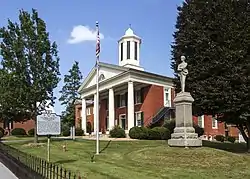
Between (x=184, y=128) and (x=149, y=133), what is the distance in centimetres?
1779

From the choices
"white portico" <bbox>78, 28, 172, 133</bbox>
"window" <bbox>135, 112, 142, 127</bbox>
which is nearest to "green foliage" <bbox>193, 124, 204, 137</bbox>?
"white portico" <bbox>78, 28, 172, 133</bbox>

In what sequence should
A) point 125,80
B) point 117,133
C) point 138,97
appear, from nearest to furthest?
point 117,133, point 125,80, point 138,97

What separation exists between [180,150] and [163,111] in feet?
86.4

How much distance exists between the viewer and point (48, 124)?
598 inches

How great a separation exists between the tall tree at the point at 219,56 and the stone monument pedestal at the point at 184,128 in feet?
12.4

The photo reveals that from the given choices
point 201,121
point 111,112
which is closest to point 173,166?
point 111,112

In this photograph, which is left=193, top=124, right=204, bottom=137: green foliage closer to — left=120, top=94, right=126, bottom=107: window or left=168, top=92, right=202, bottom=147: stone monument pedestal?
left=120, top=94, right=126, bottom=107: window

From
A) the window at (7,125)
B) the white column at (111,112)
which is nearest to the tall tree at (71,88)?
the window at (7,125)

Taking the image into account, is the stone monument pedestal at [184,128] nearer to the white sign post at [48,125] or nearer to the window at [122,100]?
the white sign post at [48,125]

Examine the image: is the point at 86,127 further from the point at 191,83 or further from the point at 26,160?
the point at 26,160

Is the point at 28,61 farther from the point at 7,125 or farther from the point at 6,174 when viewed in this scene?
the point at 7,125

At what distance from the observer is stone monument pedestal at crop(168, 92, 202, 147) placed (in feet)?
65.4

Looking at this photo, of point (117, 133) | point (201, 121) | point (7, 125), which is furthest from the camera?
point (7, 125)

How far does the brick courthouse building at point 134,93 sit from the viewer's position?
44344 millimetres
